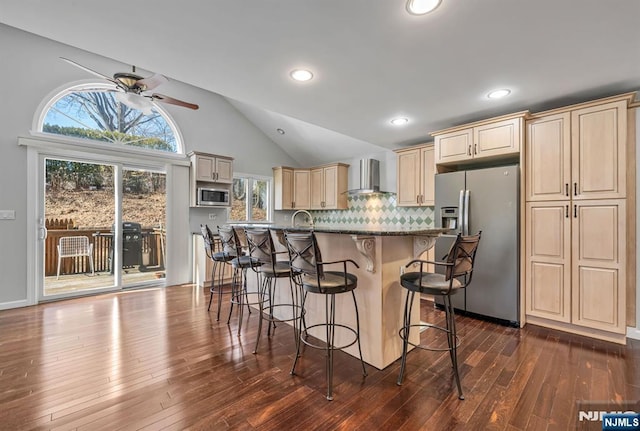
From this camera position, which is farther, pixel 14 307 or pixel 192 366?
pixel 14 307

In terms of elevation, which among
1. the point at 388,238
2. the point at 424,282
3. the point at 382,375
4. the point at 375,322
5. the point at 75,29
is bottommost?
the point at 382,375

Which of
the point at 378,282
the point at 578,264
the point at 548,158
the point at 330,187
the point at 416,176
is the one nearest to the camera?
the point at 378,282

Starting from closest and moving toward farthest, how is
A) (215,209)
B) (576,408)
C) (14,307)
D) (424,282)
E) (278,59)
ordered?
(576,408), (424,282), (278,59), (14,307), (215,209)

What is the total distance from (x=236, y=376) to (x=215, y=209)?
13.2 ft

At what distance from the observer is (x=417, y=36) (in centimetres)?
189

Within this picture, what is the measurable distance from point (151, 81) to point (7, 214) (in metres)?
2.84

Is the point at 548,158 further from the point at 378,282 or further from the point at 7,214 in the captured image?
the point at 7,214

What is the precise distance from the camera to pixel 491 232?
3.17 metres

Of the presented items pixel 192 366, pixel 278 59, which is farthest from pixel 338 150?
pixel 192 366

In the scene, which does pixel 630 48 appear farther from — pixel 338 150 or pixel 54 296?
pixel 54 296

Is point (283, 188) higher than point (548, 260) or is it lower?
higher

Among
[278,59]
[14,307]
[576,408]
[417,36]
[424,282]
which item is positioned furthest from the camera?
[14,307]

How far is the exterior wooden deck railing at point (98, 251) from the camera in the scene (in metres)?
4.04

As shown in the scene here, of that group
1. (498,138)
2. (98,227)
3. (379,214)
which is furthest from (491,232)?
(98,227)
